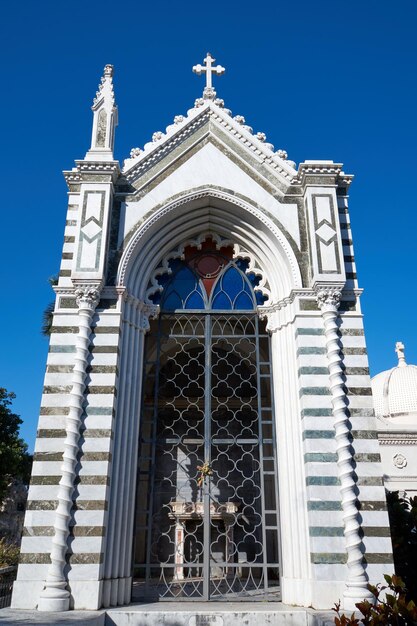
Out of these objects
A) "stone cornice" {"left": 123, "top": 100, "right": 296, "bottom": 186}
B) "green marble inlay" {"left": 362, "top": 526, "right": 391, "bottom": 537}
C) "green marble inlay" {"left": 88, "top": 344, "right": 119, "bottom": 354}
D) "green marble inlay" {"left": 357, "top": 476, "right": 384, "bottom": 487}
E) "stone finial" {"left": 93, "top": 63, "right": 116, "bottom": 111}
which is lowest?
"green marble inlay" {"left": 362, "top": 526, "right": 391, "bottom": 537}

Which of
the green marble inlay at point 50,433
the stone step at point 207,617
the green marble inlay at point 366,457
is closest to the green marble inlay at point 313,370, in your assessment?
the green marble inlay at point 366,457

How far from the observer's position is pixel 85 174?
42.6 feet

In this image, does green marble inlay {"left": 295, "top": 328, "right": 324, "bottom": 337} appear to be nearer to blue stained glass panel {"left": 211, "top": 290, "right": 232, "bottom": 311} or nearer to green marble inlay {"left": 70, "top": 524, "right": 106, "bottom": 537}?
blue stained glass panel {"left": 211, "top": 290, "right": 232, "bottom": 311}

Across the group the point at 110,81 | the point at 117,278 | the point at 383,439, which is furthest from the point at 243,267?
the point at 383,439

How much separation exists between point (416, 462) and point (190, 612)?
28.6 metres

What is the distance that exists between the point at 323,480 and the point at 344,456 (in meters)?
0.62

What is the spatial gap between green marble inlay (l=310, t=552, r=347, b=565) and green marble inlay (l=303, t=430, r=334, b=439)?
2.14m

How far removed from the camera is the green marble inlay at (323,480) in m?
10.8

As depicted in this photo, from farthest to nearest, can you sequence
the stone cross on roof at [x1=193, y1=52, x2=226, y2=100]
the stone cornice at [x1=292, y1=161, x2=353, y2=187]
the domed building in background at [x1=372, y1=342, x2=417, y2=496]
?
the domed building in background at [x1=372, y1=342, x2=417, y2=496] → the stone cross on roof at [x1=193, y1=52, x2=226, y2=100] → the stone cornice at [x1=292, y1=161, x2=353, y2=187]

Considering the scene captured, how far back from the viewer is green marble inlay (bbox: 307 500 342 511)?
1060 centimetres

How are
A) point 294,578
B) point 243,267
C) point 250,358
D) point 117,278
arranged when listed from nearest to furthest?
point 294,578
point 117,278
point 243,267
point 250,358

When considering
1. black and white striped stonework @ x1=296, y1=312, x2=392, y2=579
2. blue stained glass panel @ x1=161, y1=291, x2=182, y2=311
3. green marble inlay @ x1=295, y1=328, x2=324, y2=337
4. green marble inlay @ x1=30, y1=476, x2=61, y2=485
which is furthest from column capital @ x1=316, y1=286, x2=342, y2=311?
green marble inlay @ x1=30, y1=476, x2=61, y2=485

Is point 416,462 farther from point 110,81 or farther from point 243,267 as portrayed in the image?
point 110,81

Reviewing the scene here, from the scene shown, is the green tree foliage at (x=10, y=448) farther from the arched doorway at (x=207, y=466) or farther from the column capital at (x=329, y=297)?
the column capital at (x=329, y=297)
